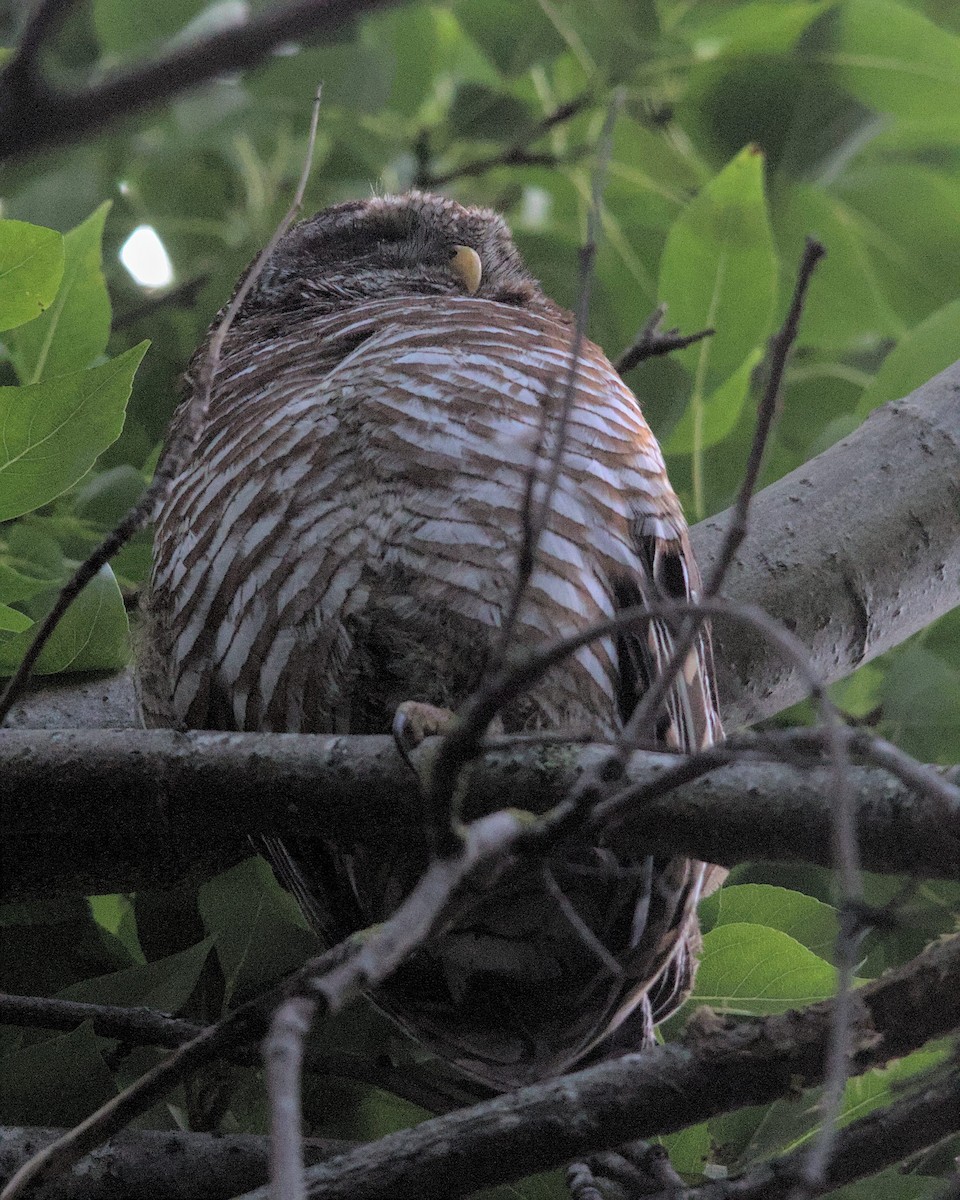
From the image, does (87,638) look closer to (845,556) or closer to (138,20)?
→ (845,556)

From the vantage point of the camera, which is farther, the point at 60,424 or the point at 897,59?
the point at 897,59

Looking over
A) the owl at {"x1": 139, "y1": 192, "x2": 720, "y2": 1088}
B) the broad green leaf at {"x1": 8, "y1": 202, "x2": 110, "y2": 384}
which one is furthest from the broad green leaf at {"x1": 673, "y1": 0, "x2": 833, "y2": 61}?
the broad green leaf at {"x1": 8, "y1": 202, "x2": 110, "y2": 384}

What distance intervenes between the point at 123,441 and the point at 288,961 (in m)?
1.28

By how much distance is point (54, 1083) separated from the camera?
6.70 ft

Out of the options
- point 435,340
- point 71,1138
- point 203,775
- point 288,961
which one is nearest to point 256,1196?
point 71,1138

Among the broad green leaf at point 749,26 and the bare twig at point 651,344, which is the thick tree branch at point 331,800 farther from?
the broad green leaf at point 749,26

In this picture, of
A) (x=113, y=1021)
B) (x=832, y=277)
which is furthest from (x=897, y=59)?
(x=113, y=1021)

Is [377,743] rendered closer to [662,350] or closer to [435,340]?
[435,340]

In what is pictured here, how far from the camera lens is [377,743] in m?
1.57

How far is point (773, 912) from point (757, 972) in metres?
0.16

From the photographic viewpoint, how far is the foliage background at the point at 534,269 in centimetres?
218

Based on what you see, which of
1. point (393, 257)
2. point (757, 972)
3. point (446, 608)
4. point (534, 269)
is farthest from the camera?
point (534, 269)

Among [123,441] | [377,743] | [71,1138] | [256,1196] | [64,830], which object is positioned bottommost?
[256,1196]

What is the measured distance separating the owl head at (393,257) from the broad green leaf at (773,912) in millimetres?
1434
